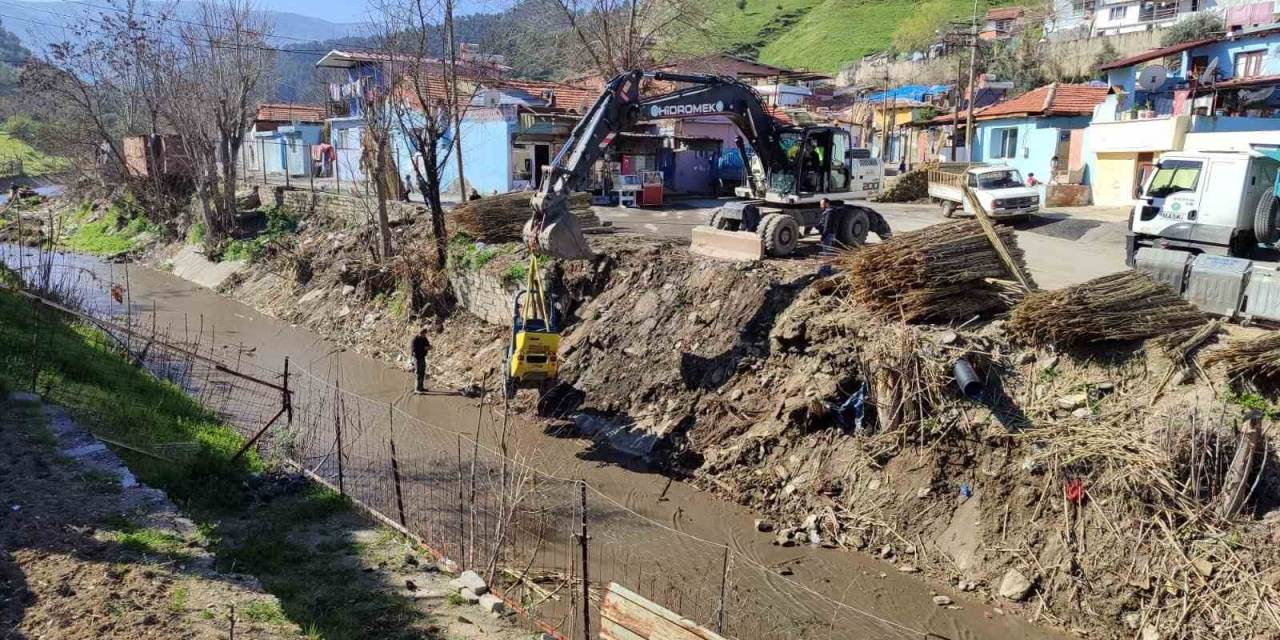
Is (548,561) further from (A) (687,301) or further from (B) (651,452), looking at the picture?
(A) (687,301)

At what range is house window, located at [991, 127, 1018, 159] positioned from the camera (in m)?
33.7

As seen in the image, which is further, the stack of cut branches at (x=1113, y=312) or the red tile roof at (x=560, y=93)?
the red tile roof at (x=560, y=93)

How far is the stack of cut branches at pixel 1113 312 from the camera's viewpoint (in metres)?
10.1

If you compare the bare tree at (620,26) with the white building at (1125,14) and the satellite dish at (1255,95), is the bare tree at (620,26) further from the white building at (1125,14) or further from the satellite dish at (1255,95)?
the white building at (1125,14)

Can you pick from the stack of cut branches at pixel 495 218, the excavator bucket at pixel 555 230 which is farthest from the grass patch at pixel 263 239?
the excavator bucket at pixel 555 230

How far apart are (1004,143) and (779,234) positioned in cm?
2358

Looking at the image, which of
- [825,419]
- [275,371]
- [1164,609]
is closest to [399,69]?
[275,371]

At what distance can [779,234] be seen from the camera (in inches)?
589

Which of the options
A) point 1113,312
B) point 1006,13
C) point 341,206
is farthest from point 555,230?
point 1006,13

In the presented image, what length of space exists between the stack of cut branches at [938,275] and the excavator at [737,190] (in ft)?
10.9

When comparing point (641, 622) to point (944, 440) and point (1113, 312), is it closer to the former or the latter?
point (944, 440)

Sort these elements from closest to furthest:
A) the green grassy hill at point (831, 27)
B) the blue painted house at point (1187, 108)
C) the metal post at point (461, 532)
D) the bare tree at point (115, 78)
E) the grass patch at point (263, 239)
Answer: the metal post at point (461, 532) → the blue painted house at point (1187, 108) → the grass patch at point (263, 239) → the bare tree at point (115, 78) → the green grassy hill at point (831, 27)

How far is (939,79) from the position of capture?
187 feet

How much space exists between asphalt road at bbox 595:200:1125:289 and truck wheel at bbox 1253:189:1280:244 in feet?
8.99
